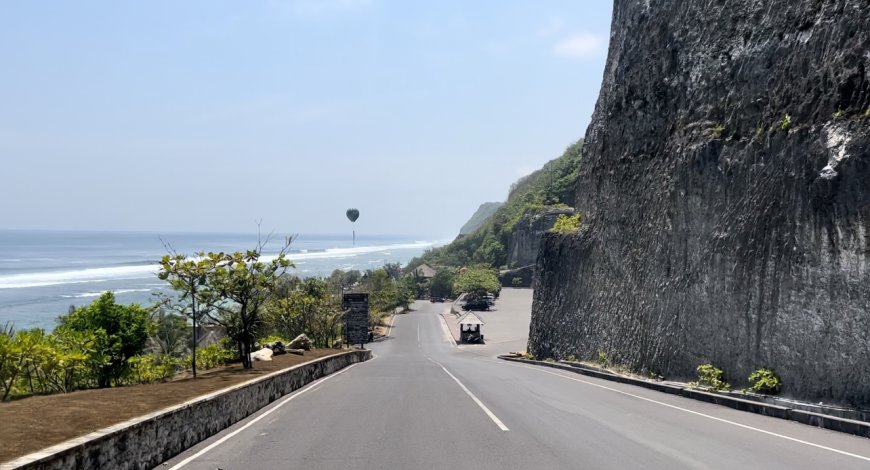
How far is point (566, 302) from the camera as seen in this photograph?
3284 centimetres

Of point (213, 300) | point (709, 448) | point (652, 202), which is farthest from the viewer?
point (652, 202)

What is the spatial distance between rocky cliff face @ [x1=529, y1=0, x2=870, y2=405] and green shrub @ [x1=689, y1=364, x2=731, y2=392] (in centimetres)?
28

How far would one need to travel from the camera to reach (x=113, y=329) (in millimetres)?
19062

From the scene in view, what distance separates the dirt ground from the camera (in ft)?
24.2

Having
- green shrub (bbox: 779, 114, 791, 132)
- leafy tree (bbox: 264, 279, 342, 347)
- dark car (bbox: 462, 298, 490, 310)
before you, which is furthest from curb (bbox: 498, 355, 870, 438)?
dark car (bbox: 462, 298, 490, 310)

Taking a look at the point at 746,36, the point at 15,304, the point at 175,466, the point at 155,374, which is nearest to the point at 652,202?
the point at 746,36

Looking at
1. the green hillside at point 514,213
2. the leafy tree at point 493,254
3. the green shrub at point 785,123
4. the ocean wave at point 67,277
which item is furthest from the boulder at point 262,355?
the leafy tree at point 493,254

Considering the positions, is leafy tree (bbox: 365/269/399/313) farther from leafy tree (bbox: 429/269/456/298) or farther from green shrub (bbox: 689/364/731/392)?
green shrub (bbox: 689/364/731/392)

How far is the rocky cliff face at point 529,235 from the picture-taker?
107 m

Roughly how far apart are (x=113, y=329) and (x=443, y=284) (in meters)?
105

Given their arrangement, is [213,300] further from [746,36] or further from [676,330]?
[746,36]

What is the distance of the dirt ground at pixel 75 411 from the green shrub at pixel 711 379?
12.0 meters

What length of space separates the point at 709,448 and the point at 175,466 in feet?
24.7

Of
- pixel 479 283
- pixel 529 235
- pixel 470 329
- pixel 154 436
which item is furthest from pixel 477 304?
pixel 154 436
